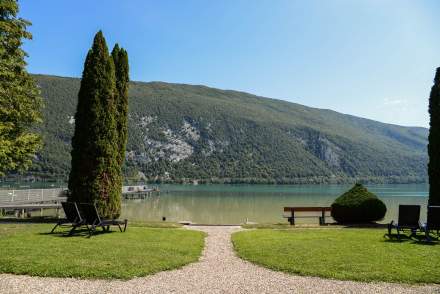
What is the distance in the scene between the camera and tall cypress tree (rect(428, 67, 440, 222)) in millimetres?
17625

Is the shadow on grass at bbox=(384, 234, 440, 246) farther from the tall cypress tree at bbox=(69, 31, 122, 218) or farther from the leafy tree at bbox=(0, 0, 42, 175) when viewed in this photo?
the leafy tree at bbox=(0, 0, 42, 175)

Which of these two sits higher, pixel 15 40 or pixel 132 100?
pixel 132 100

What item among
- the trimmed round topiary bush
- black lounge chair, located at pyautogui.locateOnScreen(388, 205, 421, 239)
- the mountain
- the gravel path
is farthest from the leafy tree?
the mountain

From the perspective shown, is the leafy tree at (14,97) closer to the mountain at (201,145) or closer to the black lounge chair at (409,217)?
the black lounge chair at (409,217)

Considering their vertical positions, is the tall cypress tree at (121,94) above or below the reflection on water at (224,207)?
above

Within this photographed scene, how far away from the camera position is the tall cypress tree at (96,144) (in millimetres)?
16984

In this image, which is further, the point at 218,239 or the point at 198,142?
the point at 198,142

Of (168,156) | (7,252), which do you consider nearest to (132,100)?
(168,156)

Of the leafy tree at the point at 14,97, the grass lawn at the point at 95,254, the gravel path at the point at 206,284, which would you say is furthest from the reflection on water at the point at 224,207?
the gravel path at the point at 206,284

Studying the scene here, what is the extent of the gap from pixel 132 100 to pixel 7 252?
604 feet

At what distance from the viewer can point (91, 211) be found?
12719 mm

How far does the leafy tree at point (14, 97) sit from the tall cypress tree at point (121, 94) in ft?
14.5

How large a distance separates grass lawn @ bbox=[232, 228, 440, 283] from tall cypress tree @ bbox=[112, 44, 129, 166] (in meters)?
8.80

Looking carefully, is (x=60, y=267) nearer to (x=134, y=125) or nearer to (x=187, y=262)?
(x=187, y=262)
